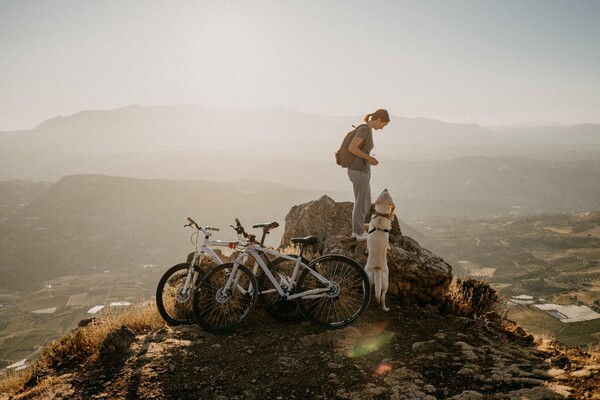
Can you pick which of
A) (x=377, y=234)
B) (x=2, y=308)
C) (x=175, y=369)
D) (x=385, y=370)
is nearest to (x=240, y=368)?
(x=175, y=369)

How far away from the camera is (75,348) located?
5.70 meters

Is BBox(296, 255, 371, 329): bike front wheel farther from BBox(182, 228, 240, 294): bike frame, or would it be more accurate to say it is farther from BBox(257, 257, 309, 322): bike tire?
BBox(182, 228, 240, 294): bike frame

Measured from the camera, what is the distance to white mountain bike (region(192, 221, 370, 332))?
18.1ft

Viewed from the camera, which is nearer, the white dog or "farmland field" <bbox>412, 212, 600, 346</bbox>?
the white dog

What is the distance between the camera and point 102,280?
115562mm

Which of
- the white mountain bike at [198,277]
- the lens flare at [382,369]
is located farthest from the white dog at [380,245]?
the white mountain bike at [198,277]

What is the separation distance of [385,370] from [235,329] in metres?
2.63

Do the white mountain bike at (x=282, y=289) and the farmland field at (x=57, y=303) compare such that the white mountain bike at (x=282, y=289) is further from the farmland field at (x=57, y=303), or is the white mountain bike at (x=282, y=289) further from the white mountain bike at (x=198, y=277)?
the farmland field at (x=57, y=303)

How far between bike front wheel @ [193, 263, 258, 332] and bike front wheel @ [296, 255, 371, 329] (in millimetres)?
942

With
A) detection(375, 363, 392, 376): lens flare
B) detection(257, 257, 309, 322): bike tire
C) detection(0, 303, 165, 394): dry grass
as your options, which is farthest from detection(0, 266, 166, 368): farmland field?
detection(375, 363, 392, 376): lens flare

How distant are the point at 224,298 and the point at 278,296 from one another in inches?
39.4

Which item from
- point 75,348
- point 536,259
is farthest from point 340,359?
point 536,259

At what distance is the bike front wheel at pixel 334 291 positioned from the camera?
17.9 feet

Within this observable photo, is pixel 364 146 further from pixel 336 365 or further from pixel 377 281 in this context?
pixel 336 365
